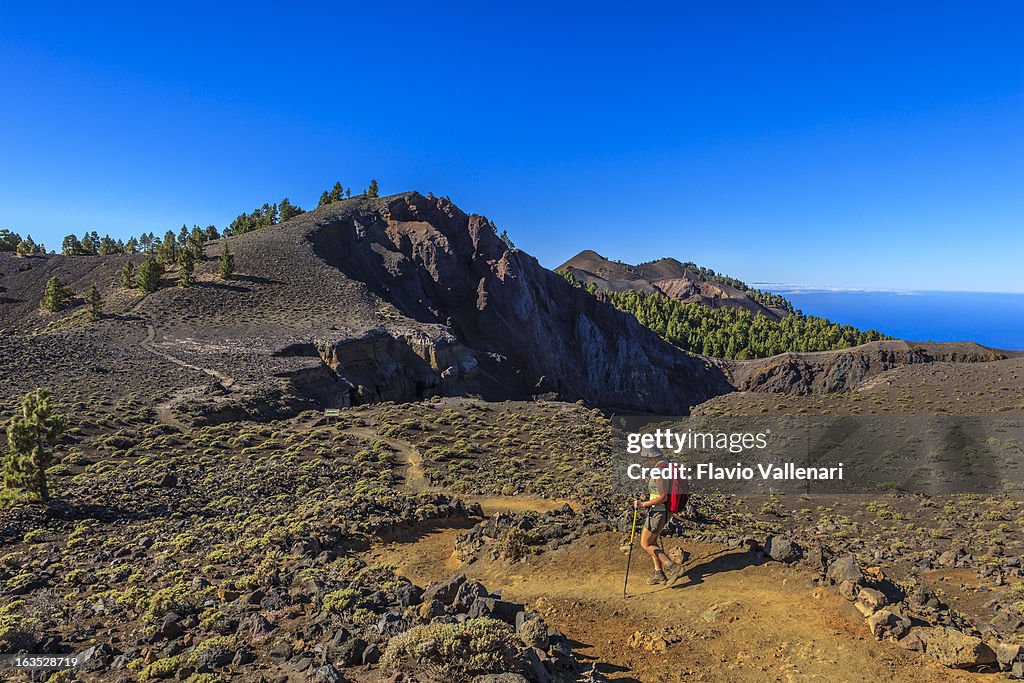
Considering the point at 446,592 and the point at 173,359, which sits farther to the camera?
the point at 173,359

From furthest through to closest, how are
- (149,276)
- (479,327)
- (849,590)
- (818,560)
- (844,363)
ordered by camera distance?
1. (844,363)
2. (479,327)
3. (149,276)
4. (818,560)
5. (849,590)

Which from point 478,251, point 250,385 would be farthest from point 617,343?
point 250,385

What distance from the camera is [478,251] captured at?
8325 cm

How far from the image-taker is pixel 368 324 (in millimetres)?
50281

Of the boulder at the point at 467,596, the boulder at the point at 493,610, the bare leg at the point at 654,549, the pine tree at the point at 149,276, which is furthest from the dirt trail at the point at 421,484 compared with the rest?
the pine tree at the point at 149,276

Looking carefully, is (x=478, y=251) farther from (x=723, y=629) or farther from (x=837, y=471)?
(x=723, y=629)

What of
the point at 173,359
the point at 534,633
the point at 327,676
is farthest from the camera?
the point at 173,359

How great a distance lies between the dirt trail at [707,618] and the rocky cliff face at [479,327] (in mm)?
35933

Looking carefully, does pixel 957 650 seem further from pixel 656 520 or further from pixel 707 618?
pixel 656 520

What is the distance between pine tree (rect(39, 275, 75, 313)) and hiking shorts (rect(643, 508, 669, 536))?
66.7m

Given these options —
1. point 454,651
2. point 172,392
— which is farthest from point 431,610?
point 172,392

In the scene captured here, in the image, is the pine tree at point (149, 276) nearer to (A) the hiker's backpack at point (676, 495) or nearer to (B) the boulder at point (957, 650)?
(A) the hiker's backpack at point (676, 495)

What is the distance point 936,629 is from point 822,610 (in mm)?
1459

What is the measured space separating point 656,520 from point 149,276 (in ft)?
201
